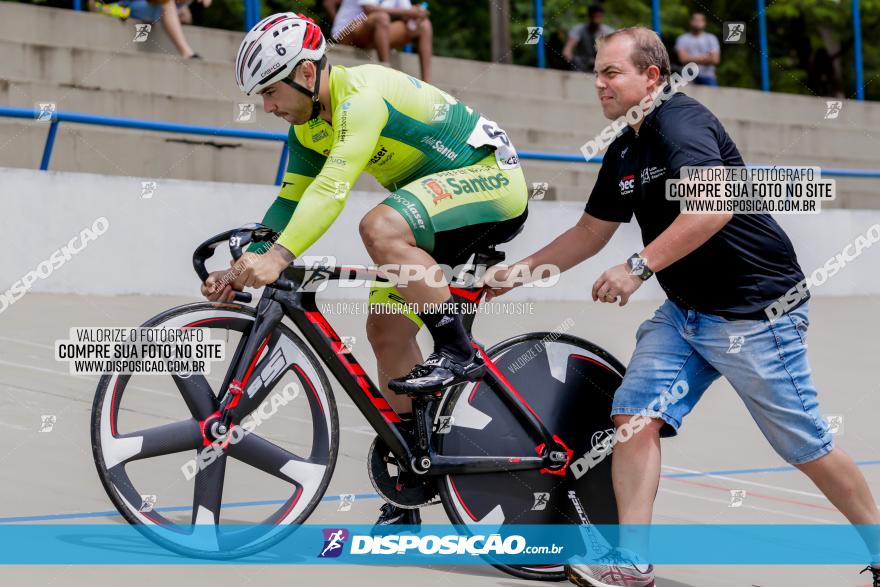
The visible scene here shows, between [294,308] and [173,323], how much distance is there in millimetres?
380

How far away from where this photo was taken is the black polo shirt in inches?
152

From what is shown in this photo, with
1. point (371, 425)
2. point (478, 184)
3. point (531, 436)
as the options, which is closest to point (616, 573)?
point (531, 436)

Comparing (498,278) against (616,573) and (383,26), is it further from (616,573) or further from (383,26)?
(383,26)

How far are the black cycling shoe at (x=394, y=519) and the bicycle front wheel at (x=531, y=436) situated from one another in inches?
12.9

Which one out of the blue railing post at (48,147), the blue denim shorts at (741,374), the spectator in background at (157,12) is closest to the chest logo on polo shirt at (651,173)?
the blue denim shorts at (741,374)

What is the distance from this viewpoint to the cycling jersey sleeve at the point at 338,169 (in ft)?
12.6

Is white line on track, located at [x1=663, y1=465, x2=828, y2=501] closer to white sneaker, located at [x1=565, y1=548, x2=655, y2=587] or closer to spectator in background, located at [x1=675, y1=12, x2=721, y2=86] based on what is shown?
white sneaker, located at [x1=565, y1=548, x2=655, y2=587]

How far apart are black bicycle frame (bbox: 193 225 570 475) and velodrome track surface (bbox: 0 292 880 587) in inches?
14.4

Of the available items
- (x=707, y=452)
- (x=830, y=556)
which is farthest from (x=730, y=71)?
(x=830, y=556)

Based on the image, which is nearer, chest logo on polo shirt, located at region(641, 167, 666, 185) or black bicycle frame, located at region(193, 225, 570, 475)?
chest logo on polo shirt, located at region(641, 167, 666, 185)

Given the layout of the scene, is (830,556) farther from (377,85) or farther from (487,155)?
(377,85)

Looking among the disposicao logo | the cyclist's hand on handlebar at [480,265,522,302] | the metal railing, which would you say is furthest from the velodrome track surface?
the metal railing

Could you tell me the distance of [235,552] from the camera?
4.05m

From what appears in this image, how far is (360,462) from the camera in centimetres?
589
